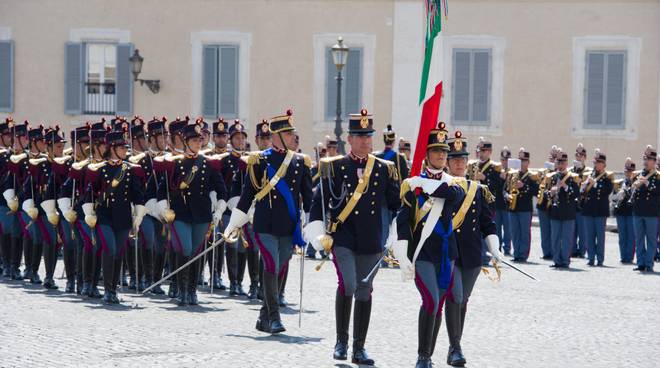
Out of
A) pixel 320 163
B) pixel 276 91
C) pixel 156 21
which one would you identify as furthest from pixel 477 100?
pixel 320 163

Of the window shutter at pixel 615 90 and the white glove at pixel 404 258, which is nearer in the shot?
the white glove at pixel 404 258

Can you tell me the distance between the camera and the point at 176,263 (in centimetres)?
1455

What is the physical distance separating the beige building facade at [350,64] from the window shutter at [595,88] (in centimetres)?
2

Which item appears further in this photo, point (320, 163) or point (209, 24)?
point (209, 24)

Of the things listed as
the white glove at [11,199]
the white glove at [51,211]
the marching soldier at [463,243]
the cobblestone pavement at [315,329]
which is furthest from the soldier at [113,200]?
the marching soldier at [463,243]

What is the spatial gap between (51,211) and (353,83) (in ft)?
59.5

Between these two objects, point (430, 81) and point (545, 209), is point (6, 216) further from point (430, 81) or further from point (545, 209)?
point (545, 209)

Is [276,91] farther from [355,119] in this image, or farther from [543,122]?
[355,119]

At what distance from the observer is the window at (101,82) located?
33.8 metres

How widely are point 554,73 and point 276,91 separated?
6.74 m

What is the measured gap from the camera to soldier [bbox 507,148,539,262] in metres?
22.1

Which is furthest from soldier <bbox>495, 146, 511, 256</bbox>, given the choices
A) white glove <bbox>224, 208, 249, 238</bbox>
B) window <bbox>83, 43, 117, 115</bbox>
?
window <bbox>83, 43, 117, 115</bbox>

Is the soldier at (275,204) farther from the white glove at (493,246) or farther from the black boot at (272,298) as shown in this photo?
the white glove at (493,246)

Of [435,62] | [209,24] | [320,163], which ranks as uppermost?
[209,24]
